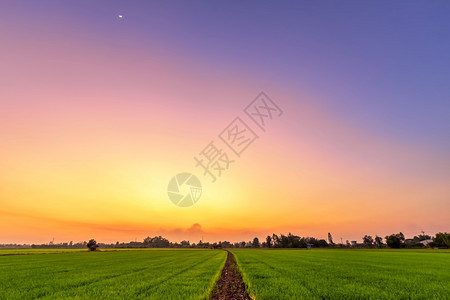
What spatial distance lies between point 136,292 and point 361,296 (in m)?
12.3

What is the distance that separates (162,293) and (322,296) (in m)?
8.71

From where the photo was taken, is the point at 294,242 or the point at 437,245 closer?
the point at 437,245

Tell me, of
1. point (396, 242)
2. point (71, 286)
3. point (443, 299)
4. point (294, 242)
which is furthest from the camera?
point (294, 242)

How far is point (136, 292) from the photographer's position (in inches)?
512

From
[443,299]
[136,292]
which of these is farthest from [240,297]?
[443,299]

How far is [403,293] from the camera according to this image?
12406mm

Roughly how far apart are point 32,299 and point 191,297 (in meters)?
8.21

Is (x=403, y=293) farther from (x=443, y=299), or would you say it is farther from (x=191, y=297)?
(x=191, y=297)

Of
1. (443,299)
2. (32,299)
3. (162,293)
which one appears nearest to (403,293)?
(443,299)

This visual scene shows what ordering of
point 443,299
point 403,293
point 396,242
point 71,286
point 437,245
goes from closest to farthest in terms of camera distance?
point 443,299
point 403,293
point 71,286
point 437,245
point 396,242

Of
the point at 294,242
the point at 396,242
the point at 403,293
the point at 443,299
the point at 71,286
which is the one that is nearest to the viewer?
the point at 443,299

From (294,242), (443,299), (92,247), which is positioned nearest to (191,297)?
(443,299)

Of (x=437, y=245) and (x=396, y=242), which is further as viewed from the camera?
(x=396, y=242)

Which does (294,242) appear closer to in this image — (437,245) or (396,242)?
(396,242)
